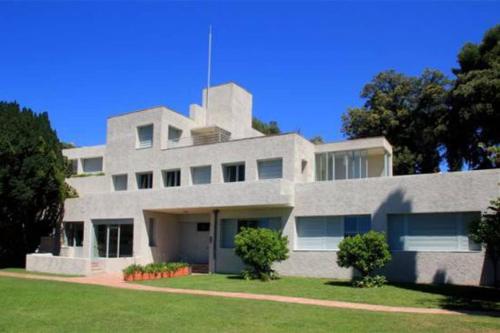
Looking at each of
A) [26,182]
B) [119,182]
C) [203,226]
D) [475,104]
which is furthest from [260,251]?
[475,104]

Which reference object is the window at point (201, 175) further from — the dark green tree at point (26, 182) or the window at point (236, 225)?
the dark green tree at point (26, 182)

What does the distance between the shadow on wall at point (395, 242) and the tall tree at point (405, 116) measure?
1556 centimetres

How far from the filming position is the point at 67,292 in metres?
17.6

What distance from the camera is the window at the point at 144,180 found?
32.1 meters

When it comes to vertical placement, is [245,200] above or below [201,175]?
below

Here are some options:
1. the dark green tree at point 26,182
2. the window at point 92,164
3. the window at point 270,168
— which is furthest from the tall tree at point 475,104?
the window at point 92,164

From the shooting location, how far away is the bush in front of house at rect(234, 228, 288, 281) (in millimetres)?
22781

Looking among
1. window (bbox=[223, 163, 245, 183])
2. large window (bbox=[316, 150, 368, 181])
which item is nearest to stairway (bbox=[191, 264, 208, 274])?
window (bbox=[223, 163, 245, 183])

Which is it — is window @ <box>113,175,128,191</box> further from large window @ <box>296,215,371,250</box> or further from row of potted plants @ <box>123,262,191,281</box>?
large window @ <box>296,215,371,250</box>

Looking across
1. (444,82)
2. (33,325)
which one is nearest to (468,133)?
(444,82)

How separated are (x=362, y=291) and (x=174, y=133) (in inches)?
722

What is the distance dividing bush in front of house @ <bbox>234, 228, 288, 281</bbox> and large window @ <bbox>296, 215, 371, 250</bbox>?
1957 mm

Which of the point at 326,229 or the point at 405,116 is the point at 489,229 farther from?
the point at 405,116

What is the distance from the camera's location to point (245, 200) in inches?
1005
